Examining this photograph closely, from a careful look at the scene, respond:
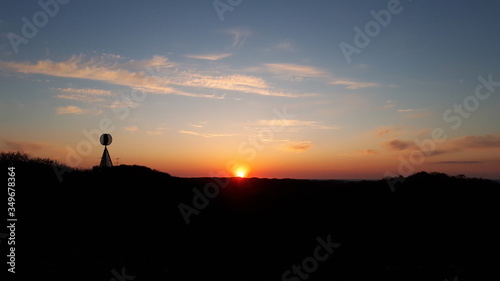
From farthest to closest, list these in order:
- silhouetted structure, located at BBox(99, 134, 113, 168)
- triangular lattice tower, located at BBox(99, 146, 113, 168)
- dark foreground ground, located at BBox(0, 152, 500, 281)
Answer: silhouetted structure, located at BBox(99, 134, 113, 168) < triangular lattice tower, located at BBox(99, 146, 113, 168) < dark foreground ground, located at BBox(0, 152, 500, 281)

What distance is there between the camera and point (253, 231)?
1750 cm

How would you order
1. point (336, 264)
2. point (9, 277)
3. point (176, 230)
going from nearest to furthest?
point (9, 277)
point (336, 264)
point (176, 230)

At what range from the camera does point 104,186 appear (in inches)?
956

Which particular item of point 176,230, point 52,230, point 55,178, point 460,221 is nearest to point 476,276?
point 460,221

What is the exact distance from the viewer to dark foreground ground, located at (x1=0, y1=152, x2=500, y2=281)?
12164 mm

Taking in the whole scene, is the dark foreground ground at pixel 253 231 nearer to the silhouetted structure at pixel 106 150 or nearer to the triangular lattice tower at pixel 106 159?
the triangular lattice tower at pixel 106 159

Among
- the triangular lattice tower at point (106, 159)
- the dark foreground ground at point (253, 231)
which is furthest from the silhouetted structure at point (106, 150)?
the dark foreground ground at point (253, 231)

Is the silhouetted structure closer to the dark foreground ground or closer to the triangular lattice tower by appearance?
the triangular lattice tower

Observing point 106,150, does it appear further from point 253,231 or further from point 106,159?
point 253,231

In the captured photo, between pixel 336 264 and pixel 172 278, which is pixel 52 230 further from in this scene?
pixel 336 264

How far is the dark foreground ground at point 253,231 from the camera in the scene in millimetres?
12164

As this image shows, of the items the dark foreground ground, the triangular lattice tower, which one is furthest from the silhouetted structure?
the dark foreground ground

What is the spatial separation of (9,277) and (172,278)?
5099 millimetres

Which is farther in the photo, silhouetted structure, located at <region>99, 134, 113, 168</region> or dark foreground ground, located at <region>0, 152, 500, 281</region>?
silhouetted structure, located at <region>99, 134, 113, 168</region>
